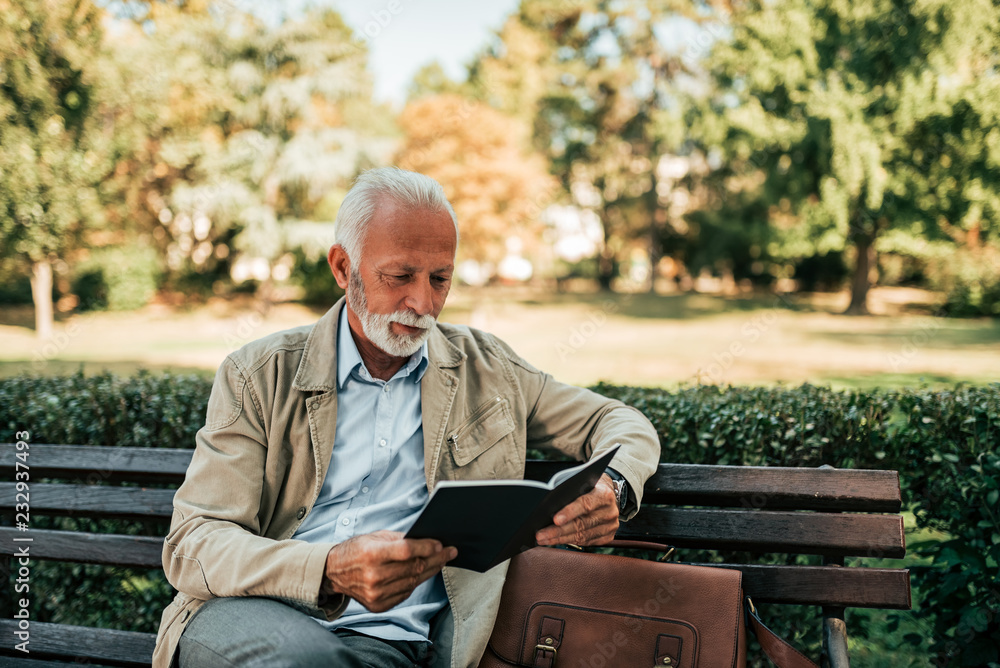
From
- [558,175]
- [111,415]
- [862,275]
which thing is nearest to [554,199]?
[558,175]

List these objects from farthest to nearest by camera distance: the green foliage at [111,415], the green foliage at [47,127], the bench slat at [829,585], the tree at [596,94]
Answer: the tree at [596,94], the green foliage at [47,127], the green foliage at [111,415], the bench slat at [829,585]

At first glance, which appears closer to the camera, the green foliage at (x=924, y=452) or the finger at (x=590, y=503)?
the finger at (x=590, y=503)

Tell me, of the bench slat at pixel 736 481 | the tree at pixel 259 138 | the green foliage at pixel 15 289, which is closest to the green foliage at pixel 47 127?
the green foliage at pixel 15 289

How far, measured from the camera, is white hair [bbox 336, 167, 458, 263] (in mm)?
2170

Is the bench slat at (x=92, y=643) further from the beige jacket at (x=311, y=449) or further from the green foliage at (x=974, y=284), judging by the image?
the green foliage at (x=974, y=284)

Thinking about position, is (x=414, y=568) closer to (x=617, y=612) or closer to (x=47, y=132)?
(x=617, y=612)

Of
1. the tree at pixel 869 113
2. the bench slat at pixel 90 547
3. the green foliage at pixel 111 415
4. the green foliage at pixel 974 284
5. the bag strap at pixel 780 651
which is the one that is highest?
the tree at pixel 869 113

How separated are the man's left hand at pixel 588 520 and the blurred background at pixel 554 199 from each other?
87 cm

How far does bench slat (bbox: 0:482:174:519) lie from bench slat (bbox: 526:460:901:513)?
1.70m

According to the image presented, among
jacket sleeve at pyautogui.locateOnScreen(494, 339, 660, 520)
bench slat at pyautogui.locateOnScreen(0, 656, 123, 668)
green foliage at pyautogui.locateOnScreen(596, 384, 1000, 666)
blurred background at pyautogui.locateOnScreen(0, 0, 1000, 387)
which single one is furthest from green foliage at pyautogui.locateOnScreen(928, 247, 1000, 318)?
bench slat at pyautogui.locateOnScreen(0, 656, 123, 668)

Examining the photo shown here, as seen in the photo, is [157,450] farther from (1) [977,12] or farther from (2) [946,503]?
(1) [977,12]

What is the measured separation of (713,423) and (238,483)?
1.74m

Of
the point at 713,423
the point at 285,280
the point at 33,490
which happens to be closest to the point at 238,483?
the point at 33,490

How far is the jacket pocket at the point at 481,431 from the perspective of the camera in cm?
229
